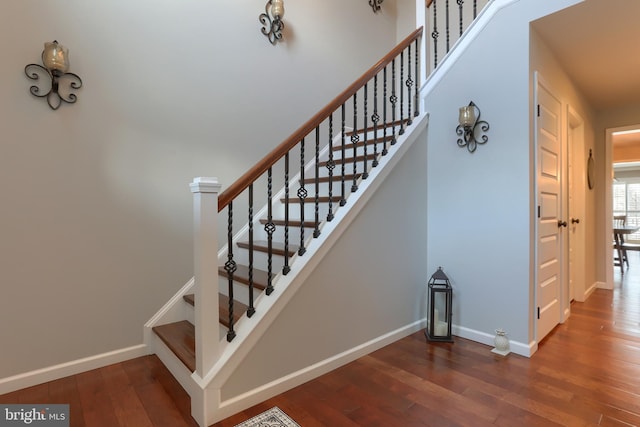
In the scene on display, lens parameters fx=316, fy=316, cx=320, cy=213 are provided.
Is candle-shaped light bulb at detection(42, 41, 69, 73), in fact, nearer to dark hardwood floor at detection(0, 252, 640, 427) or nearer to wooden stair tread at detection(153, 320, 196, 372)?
wooden stair tread at detection(153, 320, 196, 372)

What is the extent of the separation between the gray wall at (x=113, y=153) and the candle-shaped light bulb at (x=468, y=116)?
1.75m

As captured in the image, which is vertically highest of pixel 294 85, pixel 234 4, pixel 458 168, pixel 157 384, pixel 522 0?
pixel 234 4

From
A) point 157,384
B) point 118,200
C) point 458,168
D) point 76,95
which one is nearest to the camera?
point 157,384

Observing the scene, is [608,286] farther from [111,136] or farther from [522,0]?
[111,136]

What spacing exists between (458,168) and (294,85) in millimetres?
1869

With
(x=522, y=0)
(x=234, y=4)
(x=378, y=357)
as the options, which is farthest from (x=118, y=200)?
(x=522, y=0)

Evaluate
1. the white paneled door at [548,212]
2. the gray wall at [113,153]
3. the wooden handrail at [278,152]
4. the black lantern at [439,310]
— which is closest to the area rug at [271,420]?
the wooden handrail at [278,152]

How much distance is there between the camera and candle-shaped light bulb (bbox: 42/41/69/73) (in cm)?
199

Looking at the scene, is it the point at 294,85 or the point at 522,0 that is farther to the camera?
the point at 294,85

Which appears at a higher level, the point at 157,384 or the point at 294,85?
the point at 294,85

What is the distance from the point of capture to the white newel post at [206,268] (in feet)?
5.29

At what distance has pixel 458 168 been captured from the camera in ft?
9.10

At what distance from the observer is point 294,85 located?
3359 mm

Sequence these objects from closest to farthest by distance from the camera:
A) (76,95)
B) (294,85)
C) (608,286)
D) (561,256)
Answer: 1. (76,95)
2. (561,256)
3. (294,85)
4. (608,286)
